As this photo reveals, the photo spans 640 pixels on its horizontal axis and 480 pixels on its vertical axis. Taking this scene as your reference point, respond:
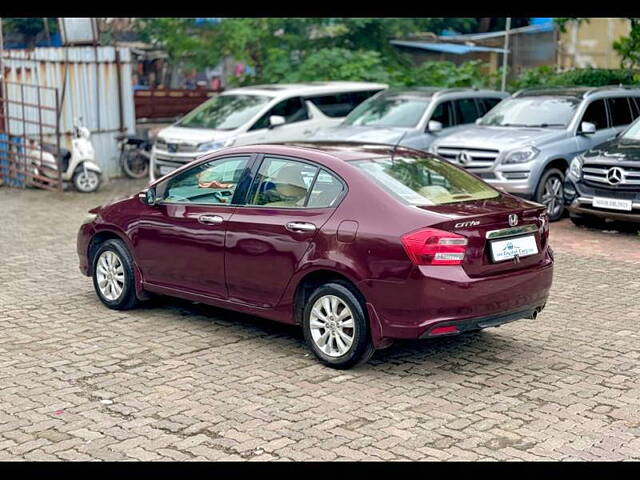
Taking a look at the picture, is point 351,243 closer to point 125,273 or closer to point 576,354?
point 576,354

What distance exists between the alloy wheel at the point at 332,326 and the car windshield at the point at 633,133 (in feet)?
24.2

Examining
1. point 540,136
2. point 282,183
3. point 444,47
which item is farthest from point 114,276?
point 444,47

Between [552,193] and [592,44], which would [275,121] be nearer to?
[552,193]

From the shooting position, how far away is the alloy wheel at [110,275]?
8.28 meters

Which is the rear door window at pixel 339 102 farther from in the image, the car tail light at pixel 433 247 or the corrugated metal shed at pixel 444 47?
the car tail light at pixel 433 247

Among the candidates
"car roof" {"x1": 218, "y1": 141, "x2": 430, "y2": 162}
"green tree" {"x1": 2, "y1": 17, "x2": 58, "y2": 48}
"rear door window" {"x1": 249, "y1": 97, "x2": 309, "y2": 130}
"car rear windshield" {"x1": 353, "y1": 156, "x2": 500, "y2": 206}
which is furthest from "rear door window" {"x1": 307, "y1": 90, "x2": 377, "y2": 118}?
"green tree" {"x1": 2, "y1": 17, "x2": 58, "y2": 48}

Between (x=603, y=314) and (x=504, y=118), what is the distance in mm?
6823

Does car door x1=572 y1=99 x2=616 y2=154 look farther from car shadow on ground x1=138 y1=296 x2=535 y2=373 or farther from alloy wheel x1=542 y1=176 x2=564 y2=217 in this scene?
car shadow on ground x1=138 y1=296 x2=535 y2=373

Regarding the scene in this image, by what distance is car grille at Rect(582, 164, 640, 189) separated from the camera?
1158cm

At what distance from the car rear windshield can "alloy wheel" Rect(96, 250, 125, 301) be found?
8.22 feet

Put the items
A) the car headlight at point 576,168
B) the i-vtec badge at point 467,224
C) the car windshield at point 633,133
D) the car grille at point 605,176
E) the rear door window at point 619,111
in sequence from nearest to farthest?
the i-vtec badge at point 467,224 → the car grille at point 605,176 → the car headlight at point 576,168 → the car windshield at point 633,133 → the rear door window at point 619,111

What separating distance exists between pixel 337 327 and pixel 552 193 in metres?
7.43

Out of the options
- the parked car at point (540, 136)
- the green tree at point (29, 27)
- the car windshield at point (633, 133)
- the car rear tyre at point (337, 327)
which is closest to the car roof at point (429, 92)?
the parked car at point (540, 136)
